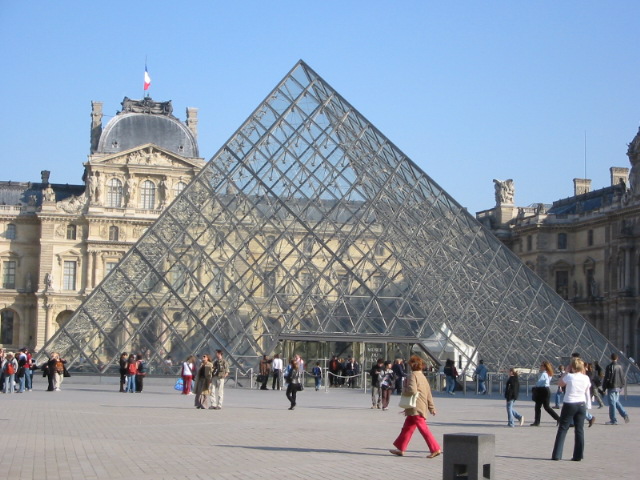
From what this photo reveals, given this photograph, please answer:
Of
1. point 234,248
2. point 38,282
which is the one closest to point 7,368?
point 234,248

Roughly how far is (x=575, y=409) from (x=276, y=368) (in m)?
16.8

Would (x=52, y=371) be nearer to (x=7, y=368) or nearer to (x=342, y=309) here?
(x=7, y=368)

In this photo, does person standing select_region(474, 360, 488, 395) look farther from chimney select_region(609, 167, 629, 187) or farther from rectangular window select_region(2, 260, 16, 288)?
rectangular window select_region(2, 260, 16, 288)

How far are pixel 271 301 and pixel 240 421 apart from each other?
1299 cm

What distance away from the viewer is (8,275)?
75562 mm

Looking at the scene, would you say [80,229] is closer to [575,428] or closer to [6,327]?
[6,327]

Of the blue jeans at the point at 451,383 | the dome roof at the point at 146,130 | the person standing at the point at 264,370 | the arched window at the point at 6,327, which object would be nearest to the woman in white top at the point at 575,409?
the blue jeans at the point at 451,383

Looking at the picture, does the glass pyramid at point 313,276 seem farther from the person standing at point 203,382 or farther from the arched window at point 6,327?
the arched window at point 6,327

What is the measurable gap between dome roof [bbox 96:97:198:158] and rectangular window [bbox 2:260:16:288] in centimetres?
864

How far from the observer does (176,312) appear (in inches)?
1220

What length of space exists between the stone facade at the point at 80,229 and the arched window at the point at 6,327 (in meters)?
0.06

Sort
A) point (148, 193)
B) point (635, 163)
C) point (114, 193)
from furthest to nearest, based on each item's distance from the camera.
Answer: point (148, 193) → point (114, 193) → point (635, 163)

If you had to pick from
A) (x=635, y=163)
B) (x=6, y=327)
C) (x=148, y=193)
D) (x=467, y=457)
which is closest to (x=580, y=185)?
(x=635, y=163)

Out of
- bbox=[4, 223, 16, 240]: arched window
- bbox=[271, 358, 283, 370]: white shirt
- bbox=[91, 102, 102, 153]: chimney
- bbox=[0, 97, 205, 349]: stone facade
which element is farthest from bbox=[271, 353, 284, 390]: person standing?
bbox=[91, 102, 102, 153]: chimney
